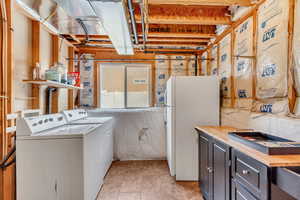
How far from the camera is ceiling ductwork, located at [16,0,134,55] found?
160cm

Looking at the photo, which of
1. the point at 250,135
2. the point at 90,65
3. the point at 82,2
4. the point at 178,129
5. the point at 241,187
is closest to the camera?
the point at 241,187

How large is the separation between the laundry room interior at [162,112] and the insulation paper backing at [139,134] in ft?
0.07

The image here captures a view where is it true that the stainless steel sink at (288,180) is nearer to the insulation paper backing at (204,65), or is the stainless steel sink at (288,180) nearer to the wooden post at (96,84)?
the insulation paper backing at (204,65)

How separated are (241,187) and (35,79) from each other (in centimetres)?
267

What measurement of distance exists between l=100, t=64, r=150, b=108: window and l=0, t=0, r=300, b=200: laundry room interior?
0.63m

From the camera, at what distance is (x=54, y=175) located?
171 cm

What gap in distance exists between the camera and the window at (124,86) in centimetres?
414

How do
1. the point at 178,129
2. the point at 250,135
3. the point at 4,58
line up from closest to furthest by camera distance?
the point at 250,135 < the point at 4,58 < the point at 178,129

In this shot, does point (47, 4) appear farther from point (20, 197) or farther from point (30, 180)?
point (20, 197)

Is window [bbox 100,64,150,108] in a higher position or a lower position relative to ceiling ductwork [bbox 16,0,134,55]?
lower

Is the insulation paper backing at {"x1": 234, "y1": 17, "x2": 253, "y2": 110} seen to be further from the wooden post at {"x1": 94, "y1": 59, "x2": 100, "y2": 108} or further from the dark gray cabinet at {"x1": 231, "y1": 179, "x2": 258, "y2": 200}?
the wooden post at {"x1": 94, "y1": 59, "x2": 100, "y2": 108}

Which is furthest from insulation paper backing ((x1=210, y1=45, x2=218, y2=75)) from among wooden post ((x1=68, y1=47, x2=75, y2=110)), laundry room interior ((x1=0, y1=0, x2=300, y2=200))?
wooden post ((x1=68, y1=47, x2=75, y2=110))

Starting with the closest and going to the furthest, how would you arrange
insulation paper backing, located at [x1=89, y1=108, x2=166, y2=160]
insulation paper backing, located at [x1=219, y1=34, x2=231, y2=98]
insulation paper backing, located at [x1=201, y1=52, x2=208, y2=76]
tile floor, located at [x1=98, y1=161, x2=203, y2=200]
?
tile floor, located at [x1=98, y1=161, x2=203, y2=200] < insulation paper backing, located at [x1=219, y1=34, x2=231, y2=98] < insulation paper backing, located at [x1=89, y1=108, x2=166, y2=160] < insulation paper backing, located at [x1=201, y1=52, x2=208, y2=76]

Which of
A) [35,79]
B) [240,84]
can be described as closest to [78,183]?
[35,79]
